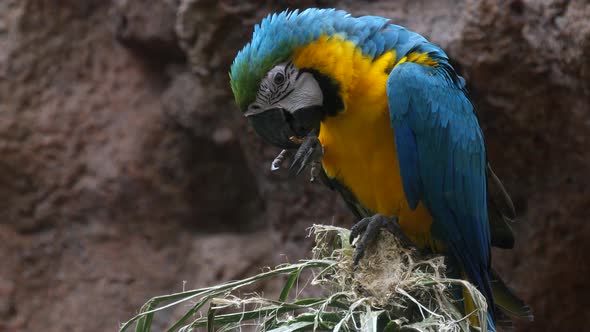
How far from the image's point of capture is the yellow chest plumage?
1755mm

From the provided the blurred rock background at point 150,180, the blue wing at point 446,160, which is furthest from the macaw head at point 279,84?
the blurred rock background at point 150,180

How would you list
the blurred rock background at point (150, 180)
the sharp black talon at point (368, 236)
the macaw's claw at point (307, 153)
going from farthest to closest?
the blurred rock background at point (150, 180)
the macaw's claw at point (307, 153)
the sharp black talon at point (368, 236)

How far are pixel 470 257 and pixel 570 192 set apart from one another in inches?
40.2

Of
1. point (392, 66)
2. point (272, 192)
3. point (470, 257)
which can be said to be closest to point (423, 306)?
point (470, 257)

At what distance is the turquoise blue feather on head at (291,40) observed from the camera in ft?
5.67

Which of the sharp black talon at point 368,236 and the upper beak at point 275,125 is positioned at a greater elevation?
the upper beak at point 275,125

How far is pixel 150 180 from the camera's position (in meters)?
3.29

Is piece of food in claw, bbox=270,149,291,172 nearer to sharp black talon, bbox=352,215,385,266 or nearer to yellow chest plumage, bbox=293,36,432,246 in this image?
yellow chest plumage, bbox=293,36,432,246

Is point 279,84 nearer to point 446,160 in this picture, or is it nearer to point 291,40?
point 291,40

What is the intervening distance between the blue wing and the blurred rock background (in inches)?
34.3

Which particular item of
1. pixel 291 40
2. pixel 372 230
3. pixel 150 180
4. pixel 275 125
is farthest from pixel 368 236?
pixel 150 180

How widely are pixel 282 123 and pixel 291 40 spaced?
0.19m

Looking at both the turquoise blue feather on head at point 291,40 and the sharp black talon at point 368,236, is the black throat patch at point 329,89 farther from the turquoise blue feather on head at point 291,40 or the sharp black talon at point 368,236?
the sharp black talon at point 368,236

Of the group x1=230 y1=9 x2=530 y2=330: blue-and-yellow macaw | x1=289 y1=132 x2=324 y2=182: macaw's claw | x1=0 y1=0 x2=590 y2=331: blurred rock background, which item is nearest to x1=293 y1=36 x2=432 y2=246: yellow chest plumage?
x1=230 y1=9 x2=530 y2=330: blue-and-yellow macaw
